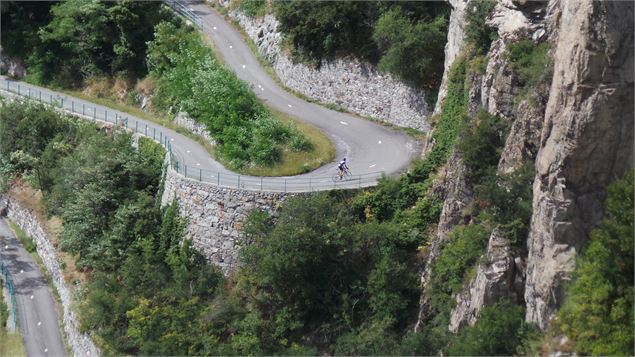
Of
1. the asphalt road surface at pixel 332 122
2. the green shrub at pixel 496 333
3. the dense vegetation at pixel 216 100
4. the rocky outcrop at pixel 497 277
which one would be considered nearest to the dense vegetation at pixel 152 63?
the dense vegetation at pixel 216 100

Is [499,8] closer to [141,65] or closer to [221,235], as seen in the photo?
[221,235]

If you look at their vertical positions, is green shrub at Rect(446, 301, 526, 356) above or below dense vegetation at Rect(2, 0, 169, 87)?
below

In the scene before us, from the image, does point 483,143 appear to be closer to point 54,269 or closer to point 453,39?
point 453,39

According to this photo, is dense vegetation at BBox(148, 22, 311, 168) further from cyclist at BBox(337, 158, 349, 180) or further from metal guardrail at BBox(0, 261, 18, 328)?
metal guardrail at BBox(0, 261, 18, 328)

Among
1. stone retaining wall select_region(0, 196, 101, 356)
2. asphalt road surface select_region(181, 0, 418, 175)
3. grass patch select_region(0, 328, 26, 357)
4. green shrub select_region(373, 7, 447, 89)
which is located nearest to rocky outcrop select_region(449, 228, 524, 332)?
asphalt road surface select_region(181, 0, 418, 175)

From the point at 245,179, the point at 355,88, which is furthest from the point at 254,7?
the point at 245,179

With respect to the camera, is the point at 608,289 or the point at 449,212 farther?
the point at 449,212
